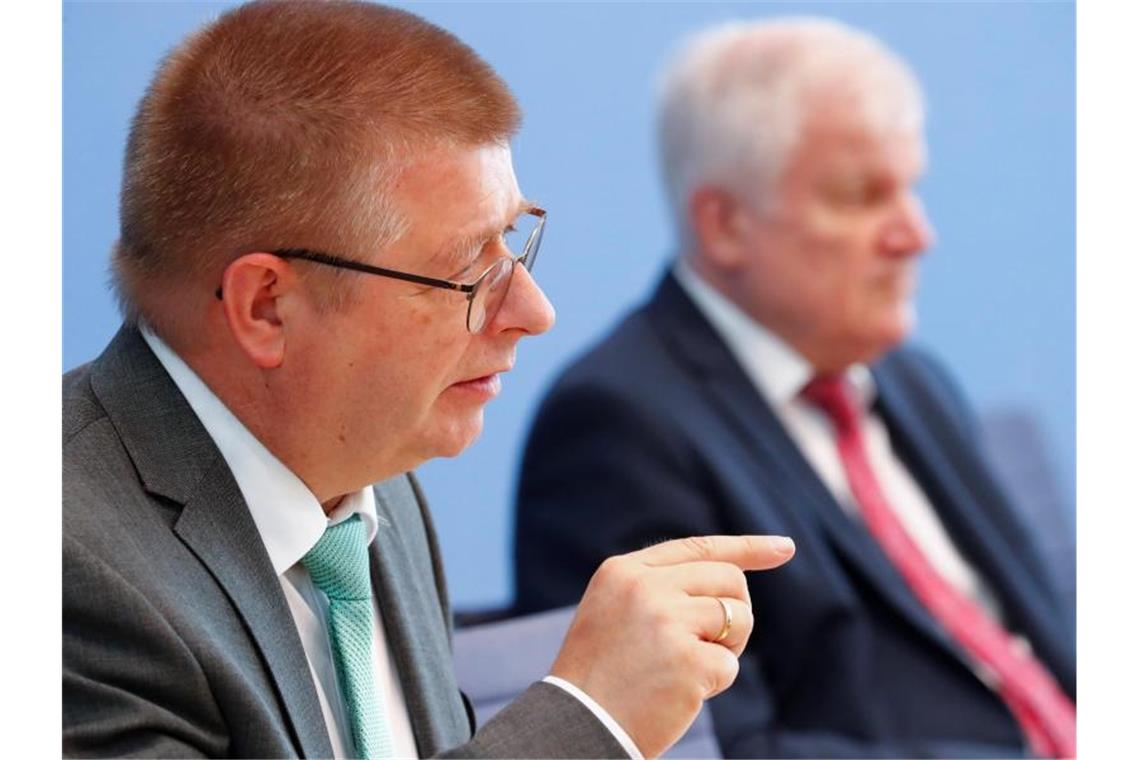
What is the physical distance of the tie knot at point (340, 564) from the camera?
163cm

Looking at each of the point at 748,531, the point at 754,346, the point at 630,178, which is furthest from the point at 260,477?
the point at 754,346

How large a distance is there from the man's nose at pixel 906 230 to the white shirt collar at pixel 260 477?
6.72 feet

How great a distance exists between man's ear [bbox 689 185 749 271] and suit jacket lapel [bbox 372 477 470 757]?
59.2 inches

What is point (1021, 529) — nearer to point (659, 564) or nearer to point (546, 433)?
point (546, 433)

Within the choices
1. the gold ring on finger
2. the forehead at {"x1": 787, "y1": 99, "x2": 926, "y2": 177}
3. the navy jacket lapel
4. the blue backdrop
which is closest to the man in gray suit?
the gold ring on finger

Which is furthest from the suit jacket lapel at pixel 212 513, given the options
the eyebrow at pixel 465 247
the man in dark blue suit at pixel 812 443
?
the man in dark blue suit at pixel 812 443

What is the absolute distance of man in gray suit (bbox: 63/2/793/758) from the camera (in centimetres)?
146

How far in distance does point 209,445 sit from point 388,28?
45 cm

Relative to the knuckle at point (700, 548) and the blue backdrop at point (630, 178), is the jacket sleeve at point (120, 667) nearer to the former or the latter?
the knuckle at point (700, 548)

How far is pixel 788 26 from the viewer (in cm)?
325

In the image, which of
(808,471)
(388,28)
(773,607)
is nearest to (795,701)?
(773,607)

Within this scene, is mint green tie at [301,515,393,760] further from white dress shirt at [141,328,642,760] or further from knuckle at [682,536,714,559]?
knuckle at [682,536,714,559]

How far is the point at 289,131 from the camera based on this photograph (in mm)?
1518
